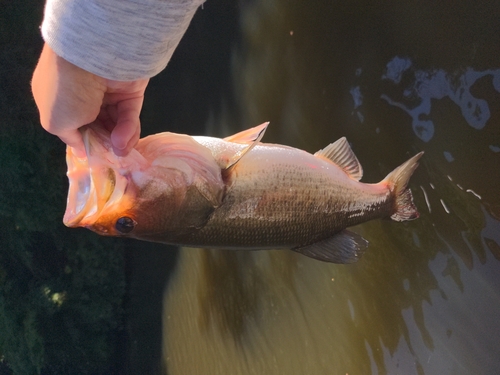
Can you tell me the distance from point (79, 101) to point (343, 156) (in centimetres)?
117

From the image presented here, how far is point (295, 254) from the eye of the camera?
139 inches

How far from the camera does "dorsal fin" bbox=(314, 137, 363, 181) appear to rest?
1.94 metres

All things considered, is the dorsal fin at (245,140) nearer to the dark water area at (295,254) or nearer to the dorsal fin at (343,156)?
the dorsal fin at (343,156)

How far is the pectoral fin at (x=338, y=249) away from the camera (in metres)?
1.83

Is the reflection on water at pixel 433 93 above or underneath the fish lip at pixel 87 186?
above

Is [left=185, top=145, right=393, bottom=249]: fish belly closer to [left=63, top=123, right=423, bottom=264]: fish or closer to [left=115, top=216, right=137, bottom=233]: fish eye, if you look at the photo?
[left=63, top=123, right=423, bottom=264]: fish

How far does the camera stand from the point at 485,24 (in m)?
2.14

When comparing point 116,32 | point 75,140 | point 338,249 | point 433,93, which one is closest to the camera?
point 116,32

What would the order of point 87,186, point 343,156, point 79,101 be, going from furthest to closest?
point 343,156 < point 87,186 < point 79,101

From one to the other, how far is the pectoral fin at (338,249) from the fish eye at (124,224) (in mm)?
682

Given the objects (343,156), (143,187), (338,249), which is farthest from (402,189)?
(143,187)

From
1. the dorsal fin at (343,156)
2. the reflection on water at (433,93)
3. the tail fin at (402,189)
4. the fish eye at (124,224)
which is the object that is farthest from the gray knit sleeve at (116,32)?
the reflection on water at (433,93)

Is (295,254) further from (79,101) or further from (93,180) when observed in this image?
(79,101)

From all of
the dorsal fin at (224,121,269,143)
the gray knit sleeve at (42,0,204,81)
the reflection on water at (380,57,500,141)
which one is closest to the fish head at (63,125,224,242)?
the dorsal fin at (224,121,269,143)
